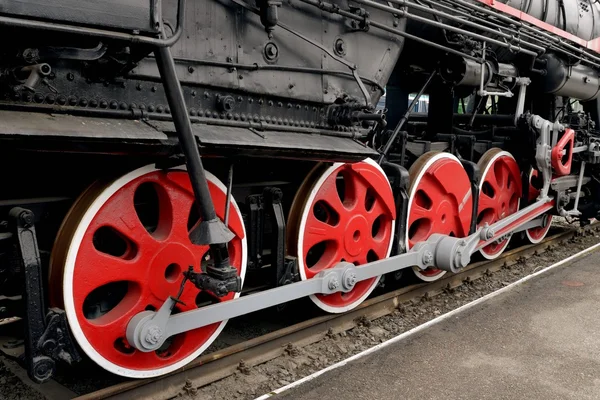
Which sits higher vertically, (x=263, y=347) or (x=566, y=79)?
(x=566, y=79)

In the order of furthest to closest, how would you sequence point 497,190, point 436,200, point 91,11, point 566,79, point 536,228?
1. point 536,228
2. point 566,79
3. point 497,190
4. point 436,200
5. point 91,11

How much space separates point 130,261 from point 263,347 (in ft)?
3.41

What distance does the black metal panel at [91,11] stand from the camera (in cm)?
168

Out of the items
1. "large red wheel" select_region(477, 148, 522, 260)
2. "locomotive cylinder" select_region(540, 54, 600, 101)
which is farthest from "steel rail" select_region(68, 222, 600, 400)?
"locomotive cylinder" select_region(540, 54, 600, 101)

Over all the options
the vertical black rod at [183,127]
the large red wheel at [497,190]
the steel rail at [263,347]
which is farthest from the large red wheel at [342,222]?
the large red wheel at [497,190]

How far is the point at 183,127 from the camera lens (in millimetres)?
2156

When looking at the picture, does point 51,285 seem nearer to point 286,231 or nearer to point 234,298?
point 234,298

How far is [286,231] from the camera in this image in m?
3.33

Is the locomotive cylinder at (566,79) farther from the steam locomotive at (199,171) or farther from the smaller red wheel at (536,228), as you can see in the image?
the steam locomotive at (199,171)

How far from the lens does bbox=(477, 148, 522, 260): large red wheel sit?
5.03 metres

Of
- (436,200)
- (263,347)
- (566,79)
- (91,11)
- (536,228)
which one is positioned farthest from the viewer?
(536,228)

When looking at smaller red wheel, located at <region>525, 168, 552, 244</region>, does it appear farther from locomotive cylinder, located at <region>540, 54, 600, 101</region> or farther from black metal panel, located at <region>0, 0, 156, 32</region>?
black metal panel, located at <region>0, 0, 156, 32</region>

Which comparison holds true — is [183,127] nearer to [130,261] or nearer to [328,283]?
[130,261]

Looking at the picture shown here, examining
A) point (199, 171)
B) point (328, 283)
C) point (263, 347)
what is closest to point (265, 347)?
point (263, 347)
